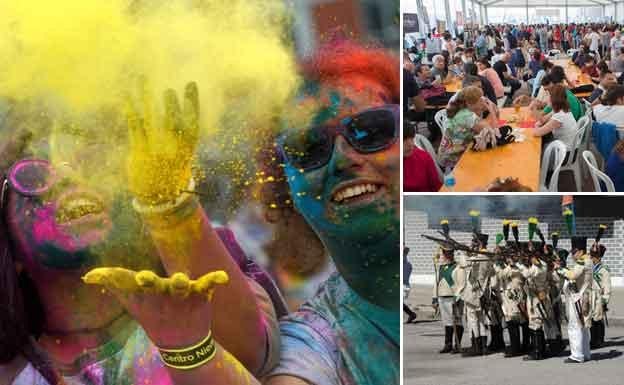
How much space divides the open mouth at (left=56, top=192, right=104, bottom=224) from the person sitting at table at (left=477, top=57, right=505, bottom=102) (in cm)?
175

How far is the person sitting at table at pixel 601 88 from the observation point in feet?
12.1

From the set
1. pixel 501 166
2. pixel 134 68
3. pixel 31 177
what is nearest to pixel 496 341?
pixel 501 166

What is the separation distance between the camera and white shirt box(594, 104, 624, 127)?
142 inches

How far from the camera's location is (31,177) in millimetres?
3318

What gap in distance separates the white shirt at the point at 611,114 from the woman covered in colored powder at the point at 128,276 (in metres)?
1.54

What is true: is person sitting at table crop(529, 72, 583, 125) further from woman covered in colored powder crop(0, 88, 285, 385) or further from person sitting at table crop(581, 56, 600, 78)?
woman covered in colored powder crop(0, 88, 285, 385)

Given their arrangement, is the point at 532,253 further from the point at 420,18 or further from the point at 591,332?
the point at 420,18

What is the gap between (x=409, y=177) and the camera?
3529 mm

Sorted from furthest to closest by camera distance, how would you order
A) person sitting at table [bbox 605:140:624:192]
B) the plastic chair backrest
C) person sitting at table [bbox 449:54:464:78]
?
1. person sitting at table [bbox 449:54:464:78]
2. the plastic chair backrest
3. person sitting at table [bbox 605:140:624:192]

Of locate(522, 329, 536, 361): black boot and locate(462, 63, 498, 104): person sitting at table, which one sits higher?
locate(462, 63, 498, 104): person sitting at table

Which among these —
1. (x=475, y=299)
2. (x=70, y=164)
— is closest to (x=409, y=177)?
(x=475, y=299)

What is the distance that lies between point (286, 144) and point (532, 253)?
4.09 ft

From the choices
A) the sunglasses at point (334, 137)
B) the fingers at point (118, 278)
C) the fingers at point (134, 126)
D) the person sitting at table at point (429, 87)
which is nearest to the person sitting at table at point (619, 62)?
the person sitting at table at point (429, 87)

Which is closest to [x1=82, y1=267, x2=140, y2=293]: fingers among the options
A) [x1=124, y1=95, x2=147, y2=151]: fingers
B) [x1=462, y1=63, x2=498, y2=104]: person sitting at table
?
[x1=124, y1=95, x2=147, y2=151]: fingers
